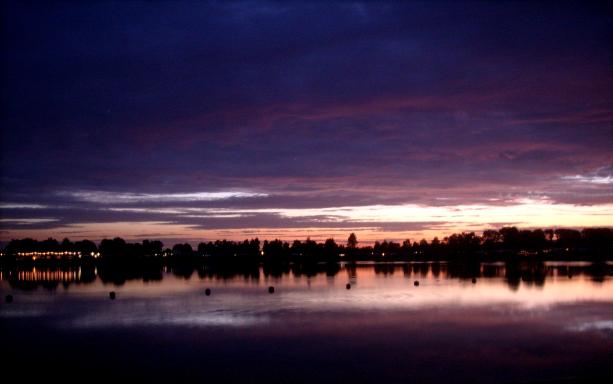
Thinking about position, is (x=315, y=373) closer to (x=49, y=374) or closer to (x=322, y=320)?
(x=49, y=374)

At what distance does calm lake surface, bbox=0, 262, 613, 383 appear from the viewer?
1889cm

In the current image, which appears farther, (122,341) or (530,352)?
(122,341)

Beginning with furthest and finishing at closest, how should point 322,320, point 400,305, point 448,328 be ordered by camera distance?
point 400,305, point 322,320, point 448,328

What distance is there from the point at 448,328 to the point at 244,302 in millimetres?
16687

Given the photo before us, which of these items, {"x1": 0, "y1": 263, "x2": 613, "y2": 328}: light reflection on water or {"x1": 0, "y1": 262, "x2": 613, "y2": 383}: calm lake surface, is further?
{"x1": 0, "y1": 263, "x2": 613, "y2": 328}: light reflection on water

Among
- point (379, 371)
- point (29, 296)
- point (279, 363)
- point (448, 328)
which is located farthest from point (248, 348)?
point (29, 296)

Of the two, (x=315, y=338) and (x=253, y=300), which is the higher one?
(x=315, y=338)

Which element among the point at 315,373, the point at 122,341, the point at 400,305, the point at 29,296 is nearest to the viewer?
the point at 315,373

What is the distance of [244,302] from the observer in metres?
39.4

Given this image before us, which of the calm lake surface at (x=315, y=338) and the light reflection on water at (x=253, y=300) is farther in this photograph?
the light reflection on water at (x=253, y=300)

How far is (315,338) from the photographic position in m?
25.1

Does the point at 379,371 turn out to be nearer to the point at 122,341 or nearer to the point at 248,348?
the point at 248,348

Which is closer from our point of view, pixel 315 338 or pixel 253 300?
pixel 315 338

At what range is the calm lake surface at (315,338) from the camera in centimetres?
1889
